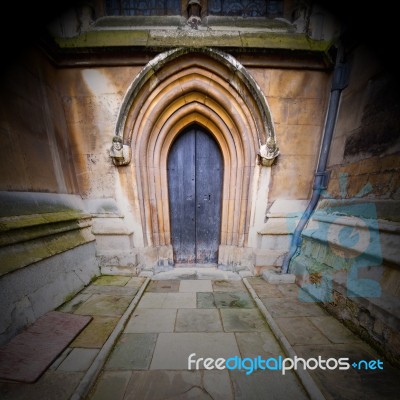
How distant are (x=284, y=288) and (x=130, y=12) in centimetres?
576

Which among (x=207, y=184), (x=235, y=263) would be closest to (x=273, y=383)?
(x=235, y=263)

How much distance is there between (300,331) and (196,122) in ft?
12.0

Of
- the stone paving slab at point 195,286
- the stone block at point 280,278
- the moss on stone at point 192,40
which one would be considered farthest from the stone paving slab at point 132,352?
the moss on stone at point 192,40

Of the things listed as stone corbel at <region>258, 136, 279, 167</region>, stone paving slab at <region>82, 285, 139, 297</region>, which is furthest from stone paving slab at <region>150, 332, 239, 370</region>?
stone corbel at <region>258, 136, 279, 167</region>

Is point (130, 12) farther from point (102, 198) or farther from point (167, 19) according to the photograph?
point (102, 198)

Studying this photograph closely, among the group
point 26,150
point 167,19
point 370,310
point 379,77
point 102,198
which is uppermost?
point 167,19

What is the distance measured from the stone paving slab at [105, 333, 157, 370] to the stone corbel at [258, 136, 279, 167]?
305cm

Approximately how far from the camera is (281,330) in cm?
199

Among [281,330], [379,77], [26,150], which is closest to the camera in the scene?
[281,330]

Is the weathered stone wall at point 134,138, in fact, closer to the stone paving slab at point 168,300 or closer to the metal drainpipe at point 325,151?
the metal drainpipe at point 325,151

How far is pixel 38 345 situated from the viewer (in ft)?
5.73

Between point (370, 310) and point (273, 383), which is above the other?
point (370, 310)

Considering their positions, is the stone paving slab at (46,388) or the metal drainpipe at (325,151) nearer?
the stone paving slab at (46,388)

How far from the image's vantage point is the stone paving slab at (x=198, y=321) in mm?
2039
